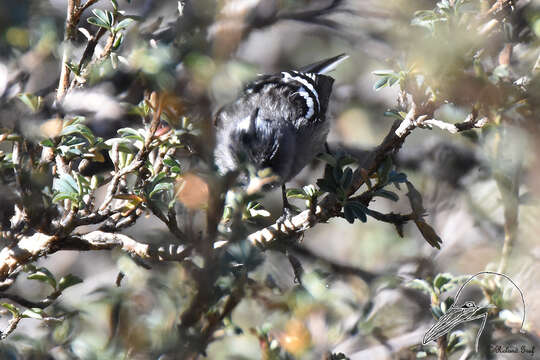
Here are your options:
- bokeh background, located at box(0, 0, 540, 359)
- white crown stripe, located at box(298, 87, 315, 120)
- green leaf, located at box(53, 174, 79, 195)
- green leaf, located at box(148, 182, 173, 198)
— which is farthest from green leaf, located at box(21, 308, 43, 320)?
white crown stripe, located at box(298, 87, 315, 120)

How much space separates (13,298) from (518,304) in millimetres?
1870

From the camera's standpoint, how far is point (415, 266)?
9.86 feet

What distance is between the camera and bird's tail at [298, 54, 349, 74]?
441 centimetres

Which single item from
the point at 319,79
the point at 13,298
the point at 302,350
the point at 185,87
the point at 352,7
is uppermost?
the point at 185,87

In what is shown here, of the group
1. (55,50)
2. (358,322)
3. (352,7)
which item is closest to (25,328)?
(55,50)

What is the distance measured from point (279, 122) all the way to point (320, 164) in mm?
680

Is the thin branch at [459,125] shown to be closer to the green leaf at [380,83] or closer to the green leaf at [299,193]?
the green leaf at [380,83]

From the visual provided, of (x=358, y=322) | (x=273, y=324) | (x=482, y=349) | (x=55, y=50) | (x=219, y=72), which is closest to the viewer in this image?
(x=219, y=72)

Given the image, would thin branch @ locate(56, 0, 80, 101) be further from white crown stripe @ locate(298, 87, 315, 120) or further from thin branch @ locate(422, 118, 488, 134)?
white crown stripe @ locate(298, 87, 315, 120)

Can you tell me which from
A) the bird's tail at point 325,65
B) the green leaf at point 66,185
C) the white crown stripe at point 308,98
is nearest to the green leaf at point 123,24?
the green leaf at point 66,185

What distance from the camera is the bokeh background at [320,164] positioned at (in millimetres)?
1425

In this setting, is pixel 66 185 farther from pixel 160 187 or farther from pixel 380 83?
pixel 380 83

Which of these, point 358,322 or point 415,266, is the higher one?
point 358,322

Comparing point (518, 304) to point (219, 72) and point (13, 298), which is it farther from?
point (13, 298)
